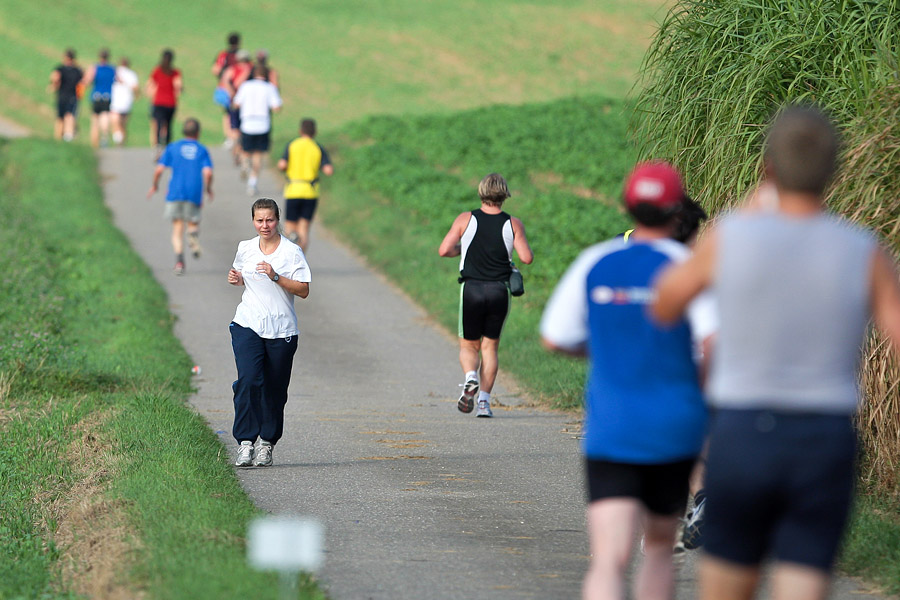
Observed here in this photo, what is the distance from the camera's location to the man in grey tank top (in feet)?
13.0

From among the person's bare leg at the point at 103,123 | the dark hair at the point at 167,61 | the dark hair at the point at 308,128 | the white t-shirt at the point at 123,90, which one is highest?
the dark hair at the point at 167,61

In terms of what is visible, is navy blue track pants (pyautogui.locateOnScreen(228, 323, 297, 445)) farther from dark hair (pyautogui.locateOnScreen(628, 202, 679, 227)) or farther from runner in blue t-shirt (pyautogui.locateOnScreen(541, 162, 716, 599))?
dark hair (pyautogui.locateOnScreen(628, 202, 679, 227))

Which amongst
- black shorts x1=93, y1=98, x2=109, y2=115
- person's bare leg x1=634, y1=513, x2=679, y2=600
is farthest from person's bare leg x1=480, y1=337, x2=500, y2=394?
black shorts x1=93, y1=98, x2=109, y2=115

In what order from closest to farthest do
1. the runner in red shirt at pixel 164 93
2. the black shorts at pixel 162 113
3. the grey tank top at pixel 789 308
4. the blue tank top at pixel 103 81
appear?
the grey tank top at pixel 789 308 < the runner in red shirt at pixel 164 93 < the black shorts at pixel 162 113 < the blue tank top at pixel 103 81

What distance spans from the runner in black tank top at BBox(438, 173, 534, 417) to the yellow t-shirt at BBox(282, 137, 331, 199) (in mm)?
6987

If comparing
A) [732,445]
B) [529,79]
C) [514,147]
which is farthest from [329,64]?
[732,445]

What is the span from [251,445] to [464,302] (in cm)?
275

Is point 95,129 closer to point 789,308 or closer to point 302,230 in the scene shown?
point 302,230

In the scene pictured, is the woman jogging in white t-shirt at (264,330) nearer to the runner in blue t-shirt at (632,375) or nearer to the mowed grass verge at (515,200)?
the mowed grass verge at (515,200)

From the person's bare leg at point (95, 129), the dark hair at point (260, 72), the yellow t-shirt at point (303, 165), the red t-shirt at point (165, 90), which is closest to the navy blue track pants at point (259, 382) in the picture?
the yellow t-shirt at point (303, 165)

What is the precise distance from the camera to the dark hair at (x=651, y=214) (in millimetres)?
4555

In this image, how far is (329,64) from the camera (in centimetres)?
5300

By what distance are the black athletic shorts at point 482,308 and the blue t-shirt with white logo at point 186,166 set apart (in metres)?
7.03

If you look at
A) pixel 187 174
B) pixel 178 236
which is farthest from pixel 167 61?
pixel 187 174
